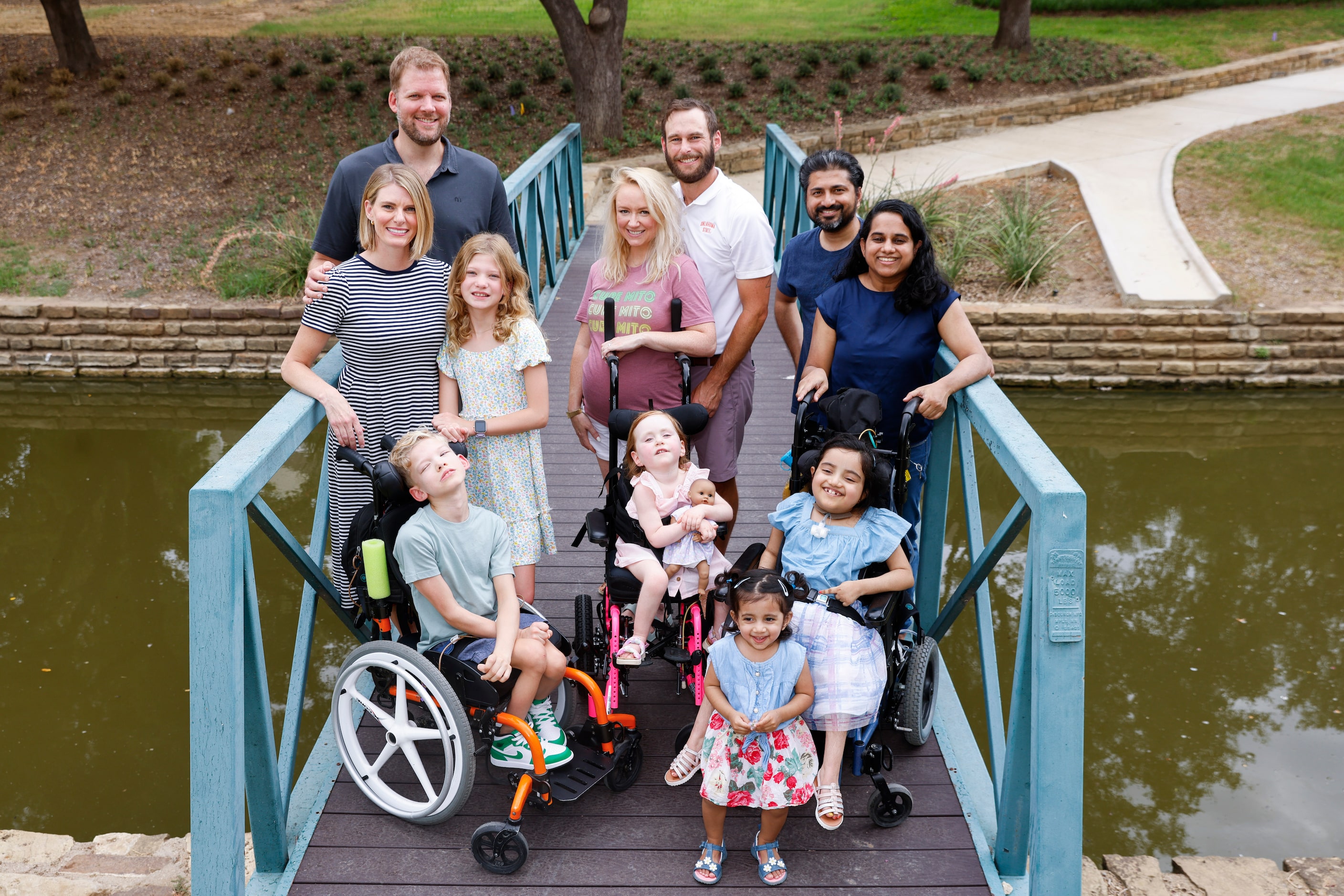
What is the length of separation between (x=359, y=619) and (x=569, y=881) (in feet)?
2.78

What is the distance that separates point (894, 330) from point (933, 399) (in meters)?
0.26

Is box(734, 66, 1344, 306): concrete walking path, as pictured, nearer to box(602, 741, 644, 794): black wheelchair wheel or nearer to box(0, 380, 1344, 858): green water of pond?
box(0, 380, 1344, 858): green water of pond

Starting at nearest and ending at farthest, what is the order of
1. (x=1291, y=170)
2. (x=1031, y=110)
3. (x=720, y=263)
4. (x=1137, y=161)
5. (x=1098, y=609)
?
(x=720, y=263)
(x=1098, y=609)
(x=1291, y=170)
(x=1137, y=161)
(x=1031, y=110)

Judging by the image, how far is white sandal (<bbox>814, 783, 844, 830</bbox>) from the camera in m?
2.48

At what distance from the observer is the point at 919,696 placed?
2.81 metres

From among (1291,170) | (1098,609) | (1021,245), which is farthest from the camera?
(1291,170)

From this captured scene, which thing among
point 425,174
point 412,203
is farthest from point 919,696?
point 425,174

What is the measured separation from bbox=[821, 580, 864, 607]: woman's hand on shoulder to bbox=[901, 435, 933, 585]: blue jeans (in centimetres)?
47

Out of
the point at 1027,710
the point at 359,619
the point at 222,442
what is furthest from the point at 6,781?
the point at 1027,710

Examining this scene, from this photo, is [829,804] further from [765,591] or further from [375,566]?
[375,566]

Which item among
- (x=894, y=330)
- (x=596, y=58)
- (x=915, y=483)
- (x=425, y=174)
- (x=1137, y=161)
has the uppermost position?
(x=596, y=58)

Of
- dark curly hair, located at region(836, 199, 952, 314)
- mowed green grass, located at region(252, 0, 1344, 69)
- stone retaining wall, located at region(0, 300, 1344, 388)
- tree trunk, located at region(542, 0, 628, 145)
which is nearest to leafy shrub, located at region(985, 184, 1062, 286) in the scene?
stone retaining wall, located at region(0, 300, 1344, 388)

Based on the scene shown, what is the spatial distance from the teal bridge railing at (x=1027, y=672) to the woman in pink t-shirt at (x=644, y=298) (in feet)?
2.35

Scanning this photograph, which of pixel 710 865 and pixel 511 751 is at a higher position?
pixel 511 751
